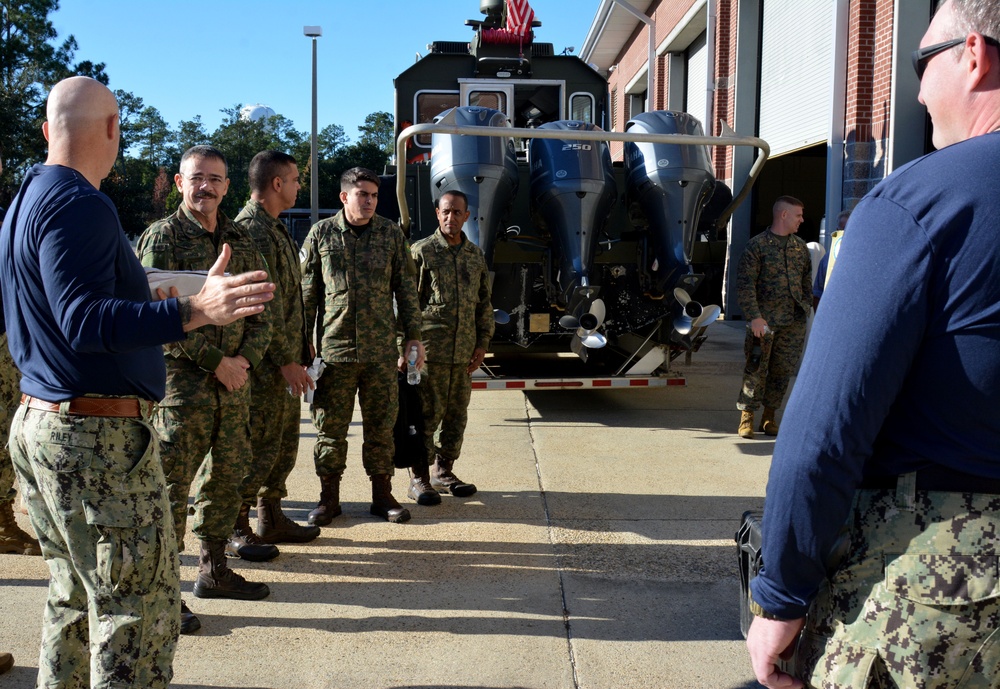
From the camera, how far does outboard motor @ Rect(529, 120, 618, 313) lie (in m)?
6.25

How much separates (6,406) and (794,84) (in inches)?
446

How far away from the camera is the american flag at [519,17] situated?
29.8 feet

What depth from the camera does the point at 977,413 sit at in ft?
4.38

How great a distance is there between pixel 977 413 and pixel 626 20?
70.8 feet

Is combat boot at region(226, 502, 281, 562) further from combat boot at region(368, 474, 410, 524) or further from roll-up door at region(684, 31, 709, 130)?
roll-up door at region(684, 31, 709, 130)

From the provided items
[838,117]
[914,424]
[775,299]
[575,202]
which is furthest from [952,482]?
[838,117]

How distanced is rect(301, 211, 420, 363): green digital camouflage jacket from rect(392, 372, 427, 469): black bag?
0.45 metres

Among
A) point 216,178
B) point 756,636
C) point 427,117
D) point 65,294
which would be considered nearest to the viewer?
point 756,636

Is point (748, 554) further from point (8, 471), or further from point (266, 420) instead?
point (8, 471)

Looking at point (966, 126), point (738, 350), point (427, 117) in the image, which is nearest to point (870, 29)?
point (738, 350)

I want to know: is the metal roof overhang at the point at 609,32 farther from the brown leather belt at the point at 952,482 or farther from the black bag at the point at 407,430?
the brown leather belt at the point at 952,482

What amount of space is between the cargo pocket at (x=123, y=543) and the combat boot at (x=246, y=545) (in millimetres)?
1823

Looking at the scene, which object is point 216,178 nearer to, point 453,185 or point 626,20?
point 453,185

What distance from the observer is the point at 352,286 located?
4613 mm
